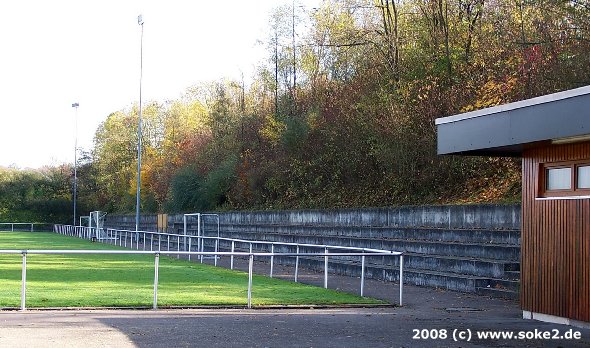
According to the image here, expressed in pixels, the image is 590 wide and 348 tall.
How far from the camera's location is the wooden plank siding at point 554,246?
12312mm

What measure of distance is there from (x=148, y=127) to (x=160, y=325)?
67.5 metres

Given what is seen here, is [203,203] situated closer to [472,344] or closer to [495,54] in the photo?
[495,54]

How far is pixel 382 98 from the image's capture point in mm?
29000

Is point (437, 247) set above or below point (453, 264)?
above

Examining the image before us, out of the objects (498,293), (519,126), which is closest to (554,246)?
(519,126)

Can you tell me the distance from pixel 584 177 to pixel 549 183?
3.08 ft

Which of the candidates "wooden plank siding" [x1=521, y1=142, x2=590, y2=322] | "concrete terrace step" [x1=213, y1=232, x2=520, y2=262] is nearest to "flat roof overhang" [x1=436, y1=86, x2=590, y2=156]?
"wooden plank siding" [x1=521, y1=142, x2=590, y2=322]

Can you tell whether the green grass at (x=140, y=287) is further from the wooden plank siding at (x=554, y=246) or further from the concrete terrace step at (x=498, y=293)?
the wooden plank siding at (x=554, y=246)

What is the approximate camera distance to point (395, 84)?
29422 mm

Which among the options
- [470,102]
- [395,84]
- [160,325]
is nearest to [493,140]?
[160,325]

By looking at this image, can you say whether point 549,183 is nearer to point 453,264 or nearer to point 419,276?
point 453,264

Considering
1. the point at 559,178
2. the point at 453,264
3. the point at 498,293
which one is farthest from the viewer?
the point at 453,264

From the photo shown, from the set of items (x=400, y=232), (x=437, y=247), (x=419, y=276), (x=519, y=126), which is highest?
(x=519, y=126)

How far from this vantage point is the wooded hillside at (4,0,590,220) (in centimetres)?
2322
